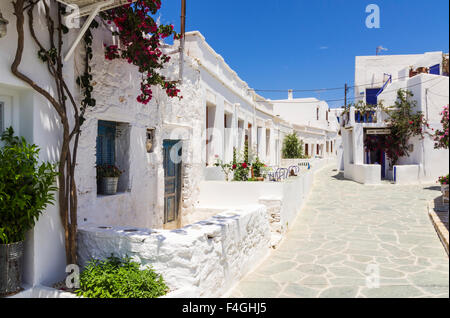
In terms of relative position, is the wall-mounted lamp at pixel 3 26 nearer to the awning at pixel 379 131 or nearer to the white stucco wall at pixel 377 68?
the awning at pixel 379 131

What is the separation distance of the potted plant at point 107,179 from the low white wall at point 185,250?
84cm

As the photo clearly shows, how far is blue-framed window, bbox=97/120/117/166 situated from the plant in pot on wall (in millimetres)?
1494

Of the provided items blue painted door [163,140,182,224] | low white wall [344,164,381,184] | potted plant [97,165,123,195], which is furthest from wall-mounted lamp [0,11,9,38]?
low white wall [344,164,381,184]

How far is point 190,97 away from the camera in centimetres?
769

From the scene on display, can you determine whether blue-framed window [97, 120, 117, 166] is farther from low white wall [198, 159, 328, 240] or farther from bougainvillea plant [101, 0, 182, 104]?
low white wall [198, 159, 328, 240]

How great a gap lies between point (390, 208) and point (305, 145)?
18.6m

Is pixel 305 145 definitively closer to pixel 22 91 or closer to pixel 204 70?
pixel 204 70

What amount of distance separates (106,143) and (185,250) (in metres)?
2.50

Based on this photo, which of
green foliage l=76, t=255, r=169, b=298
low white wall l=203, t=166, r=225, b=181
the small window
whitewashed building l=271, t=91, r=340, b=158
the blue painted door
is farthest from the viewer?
whitewashed building l=271, t=91, r=340, b=158

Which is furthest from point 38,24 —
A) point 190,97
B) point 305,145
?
point 305,145

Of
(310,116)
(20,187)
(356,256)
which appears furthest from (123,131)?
(310,116)

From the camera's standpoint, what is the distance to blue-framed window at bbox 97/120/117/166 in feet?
16.2

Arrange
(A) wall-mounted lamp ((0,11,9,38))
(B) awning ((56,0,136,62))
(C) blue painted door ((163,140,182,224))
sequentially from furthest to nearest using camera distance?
(C) blue painted door ((163,140,182,224)) < (B) awning ((56,0,136,62)) < (A) wall-mounted lamp ((0,11,9,38))
